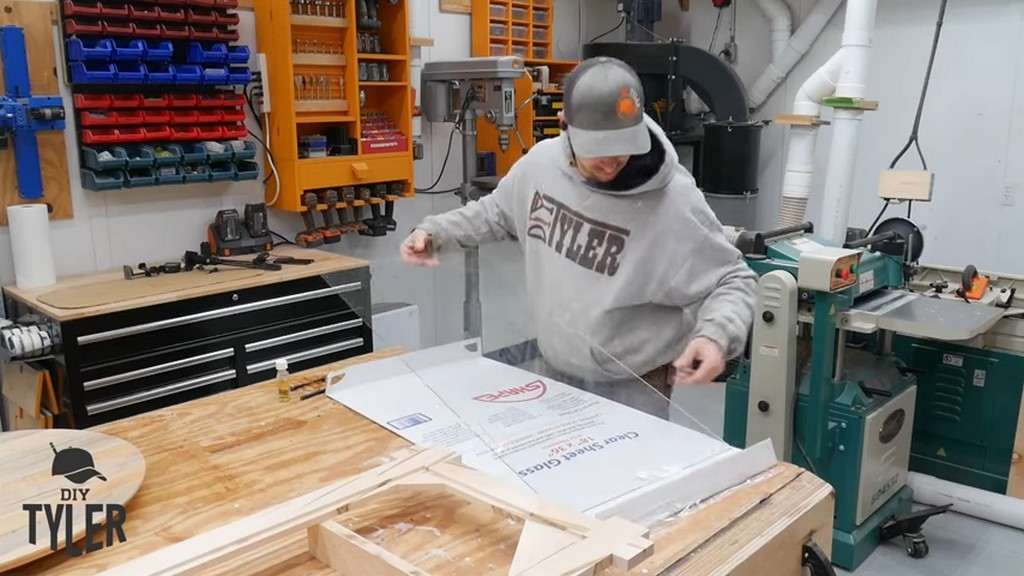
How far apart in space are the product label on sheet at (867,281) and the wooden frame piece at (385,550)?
1.80 m

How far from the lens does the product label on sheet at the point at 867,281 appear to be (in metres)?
2.48

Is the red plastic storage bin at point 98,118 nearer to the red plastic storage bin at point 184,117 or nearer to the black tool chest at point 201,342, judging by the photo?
the red plastic storage bin at point 184,117

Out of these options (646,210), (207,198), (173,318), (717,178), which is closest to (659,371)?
(646,210)

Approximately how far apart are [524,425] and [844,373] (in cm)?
166

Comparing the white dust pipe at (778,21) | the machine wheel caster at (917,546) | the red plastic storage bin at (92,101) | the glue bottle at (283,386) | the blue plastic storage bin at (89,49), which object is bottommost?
the machine wheel caster at (917,546)

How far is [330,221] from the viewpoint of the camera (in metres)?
3.48

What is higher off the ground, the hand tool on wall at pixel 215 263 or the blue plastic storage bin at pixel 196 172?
the blue plastic storage bin at pixel 196 172

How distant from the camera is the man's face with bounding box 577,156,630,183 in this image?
1517 millimetres

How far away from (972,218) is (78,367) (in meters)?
3.96

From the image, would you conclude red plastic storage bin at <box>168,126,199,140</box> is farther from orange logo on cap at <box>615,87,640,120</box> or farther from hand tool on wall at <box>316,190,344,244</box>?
orange logo on cap at <box>615,87,640,120</box>

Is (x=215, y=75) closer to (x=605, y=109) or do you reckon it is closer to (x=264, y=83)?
(x=264, y=83)

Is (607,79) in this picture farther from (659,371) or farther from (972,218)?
(972,218)

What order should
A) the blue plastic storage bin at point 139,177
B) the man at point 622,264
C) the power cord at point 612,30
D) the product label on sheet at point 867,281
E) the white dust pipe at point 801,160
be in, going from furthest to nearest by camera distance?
the power cord at point 612,30 → the white dust pipe at point 801,160 → the blue plastic storage bin at point 139,177 → the product label on sheet at point 867,281 → the man at point 622,264
